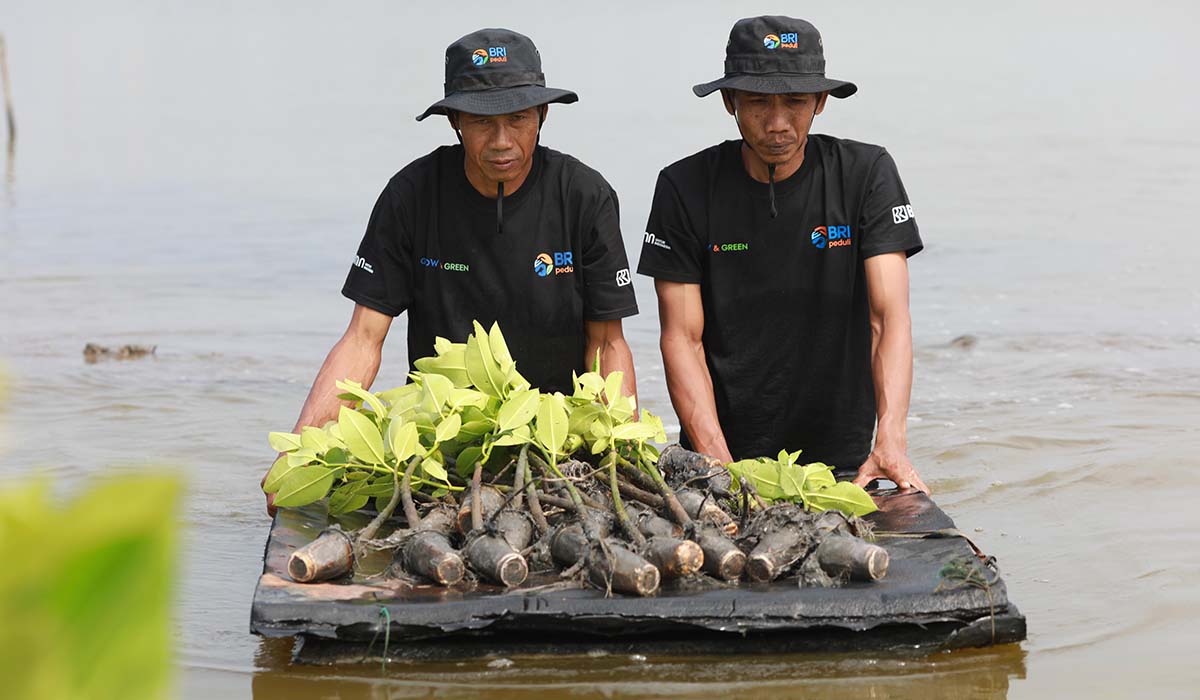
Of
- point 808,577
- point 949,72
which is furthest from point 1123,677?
point 949,72

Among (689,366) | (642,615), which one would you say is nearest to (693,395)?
(689,366)

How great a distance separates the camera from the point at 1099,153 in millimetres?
21703

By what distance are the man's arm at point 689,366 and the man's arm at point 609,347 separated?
0.44 feet

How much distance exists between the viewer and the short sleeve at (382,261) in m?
4.83

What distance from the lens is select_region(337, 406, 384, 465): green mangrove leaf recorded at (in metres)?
4.17

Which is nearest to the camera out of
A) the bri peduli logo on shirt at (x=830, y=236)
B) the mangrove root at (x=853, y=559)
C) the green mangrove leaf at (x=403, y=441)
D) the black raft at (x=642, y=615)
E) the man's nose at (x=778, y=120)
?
the black raft at (x=642, y=615)

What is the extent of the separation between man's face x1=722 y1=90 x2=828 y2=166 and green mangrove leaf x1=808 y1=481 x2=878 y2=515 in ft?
3.78

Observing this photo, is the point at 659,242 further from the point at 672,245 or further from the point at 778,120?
the point at 778,120

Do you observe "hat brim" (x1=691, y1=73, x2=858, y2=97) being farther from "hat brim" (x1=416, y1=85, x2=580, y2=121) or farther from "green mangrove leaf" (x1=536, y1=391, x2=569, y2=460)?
"green mangrove leaf" (x1=536, y1=391, x2=569, y2=460)

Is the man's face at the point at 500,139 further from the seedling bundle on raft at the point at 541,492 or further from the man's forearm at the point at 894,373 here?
the man's forearm at the point at 894,373

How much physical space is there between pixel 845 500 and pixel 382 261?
1.73 m

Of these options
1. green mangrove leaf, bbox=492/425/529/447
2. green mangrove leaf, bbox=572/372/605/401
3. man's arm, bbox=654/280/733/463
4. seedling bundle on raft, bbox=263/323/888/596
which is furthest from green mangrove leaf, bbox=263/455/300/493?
man's arm, bbox=654/280/733/463

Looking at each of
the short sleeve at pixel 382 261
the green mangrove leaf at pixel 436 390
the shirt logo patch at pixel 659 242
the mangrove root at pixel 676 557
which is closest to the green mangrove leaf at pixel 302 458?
the green mangrove leaf at pixel 436 390

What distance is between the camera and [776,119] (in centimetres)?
464
